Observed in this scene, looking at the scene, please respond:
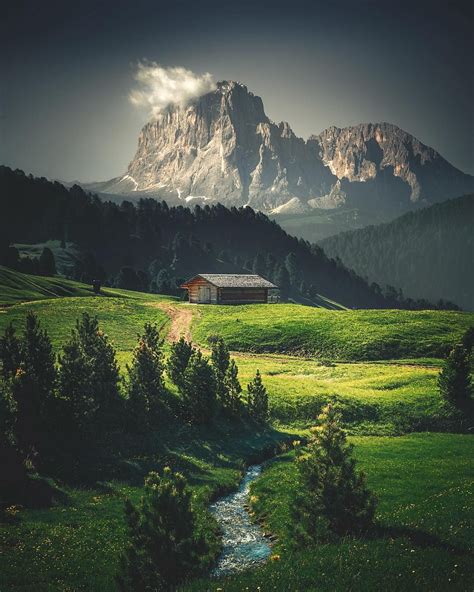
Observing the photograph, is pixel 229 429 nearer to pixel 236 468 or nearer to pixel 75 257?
pixel 236 468

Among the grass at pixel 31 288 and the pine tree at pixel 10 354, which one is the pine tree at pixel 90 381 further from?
the grass at pixel 31 288

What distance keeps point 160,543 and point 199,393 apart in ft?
66.9

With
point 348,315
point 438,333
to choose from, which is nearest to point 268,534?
point 438,333

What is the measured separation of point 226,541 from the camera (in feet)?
71.2

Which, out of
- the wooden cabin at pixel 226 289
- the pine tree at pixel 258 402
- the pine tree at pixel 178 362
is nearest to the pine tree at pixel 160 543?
the pine tree at pixel 178 362

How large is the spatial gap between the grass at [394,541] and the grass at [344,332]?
3438 cm

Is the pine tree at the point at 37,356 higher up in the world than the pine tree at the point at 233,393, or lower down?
higher up

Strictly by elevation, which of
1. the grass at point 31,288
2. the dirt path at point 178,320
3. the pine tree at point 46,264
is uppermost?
the pine tree at point 46,264

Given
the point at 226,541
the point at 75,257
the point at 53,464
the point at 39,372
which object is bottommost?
the point at 226,541

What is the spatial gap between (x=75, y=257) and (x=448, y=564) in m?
147

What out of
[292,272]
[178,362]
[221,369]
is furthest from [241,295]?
[292,272]

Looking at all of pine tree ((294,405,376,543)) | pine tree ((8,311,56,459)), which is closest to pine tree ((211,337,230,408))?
pine tree ((8,311,56,459))

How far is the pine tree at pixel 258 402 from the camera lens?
128 feet

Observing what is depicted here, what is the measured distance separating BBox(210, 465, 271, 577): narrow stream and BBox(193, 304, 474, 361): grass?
38.4m
